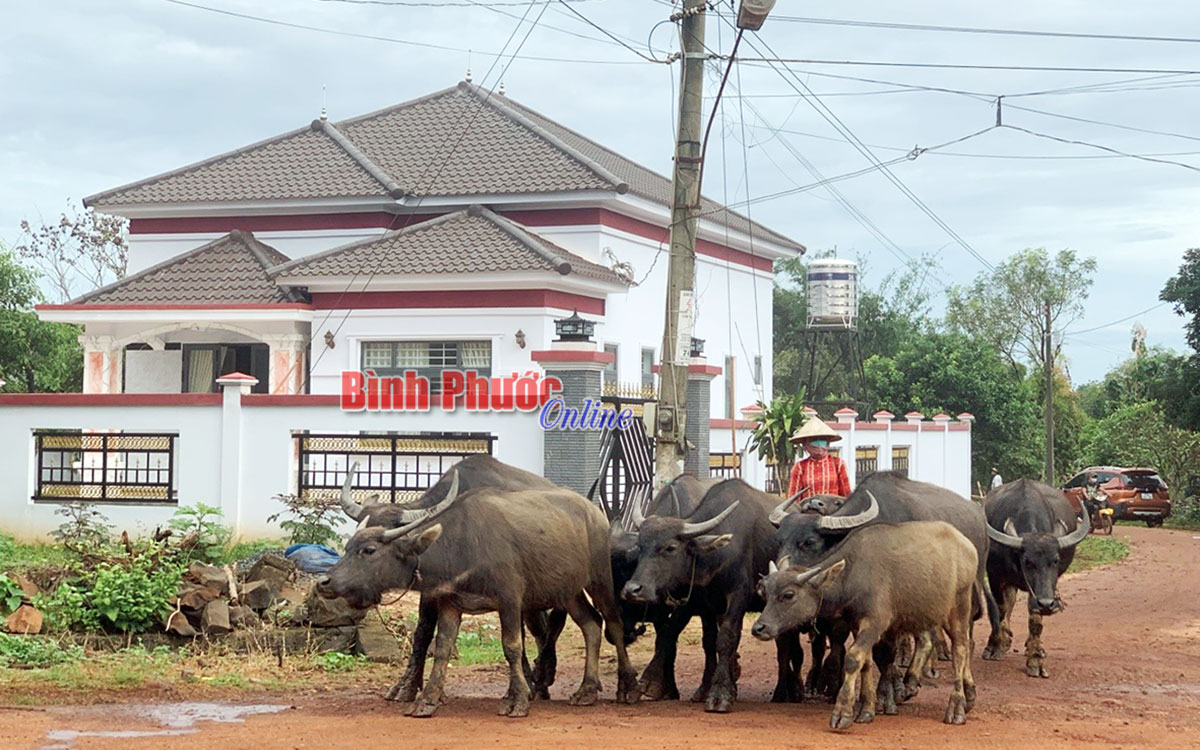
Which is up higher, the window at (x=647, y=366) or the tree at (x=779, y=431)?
the window at (x=647, y=366)

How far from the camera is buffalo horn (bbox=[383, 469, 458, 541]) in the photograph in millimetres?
9320

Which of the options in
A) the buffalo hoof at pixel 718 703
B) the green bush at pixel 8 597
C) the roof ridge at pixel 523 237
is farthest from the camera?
the roof ridge at pixel 523 237

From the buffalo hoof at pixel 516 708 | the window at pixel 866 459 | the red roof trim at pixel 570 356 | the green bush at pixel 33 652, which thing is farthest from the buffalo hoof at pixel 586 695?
the window at pixel 866 459

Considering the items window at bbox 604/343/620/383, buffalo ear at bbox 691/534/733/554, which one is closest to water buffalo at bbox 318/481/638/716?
buffalo ear at bbox 691/534/733/554

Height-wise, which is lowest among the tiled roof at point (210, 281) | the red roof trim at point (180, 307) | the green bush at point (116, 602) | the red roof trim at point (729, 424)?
the green bush at point (116, 602)

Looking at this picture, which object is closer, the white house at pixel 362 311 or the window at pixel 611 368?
the white house at pixel 362 311

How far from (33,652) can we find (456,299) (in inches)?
494

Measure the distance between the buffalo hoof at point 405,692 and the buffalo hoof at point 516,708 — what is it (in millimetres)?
754

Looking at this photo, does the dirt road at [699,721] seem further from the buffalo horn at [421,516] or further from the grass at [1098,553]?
the grass at [1098,553]

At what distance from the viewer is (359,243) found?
24.8 meters

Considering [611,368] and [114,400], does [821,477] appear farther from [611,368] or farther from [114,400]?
[611,368]

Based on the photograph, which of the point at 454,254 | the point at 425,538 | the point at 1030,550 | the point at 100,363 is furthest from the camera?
the point at 100,363

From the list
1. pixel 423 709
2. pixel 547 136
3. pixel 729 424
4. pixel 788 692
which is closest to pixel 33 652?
pixel 423 709

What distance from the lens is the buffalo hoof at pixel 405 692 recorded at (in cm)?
994
